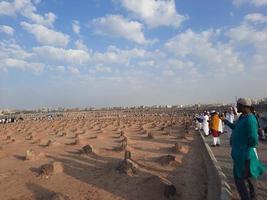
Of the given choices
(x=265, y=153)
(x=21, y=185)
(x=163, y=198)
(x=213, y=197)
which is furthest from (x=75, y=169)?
(x=265, y=153)

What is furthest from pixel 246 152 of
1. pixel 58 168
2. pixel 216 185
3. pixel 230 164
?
pixel 58 168

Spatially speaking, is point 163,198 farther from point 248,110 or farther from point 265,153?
point 265,153

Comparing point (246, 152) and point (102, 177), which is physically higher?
point (246, 152)

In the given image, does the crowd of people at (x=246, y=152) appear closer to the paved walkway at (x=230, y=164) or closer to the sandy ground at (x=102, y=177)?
the paved walkway at (x=230, y=164)

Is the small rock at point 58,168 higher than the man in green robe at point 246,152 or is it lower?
lower

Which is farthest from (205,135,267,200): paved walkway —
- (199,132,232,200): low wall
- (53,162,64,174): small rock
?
(53,162,64,174): small rock

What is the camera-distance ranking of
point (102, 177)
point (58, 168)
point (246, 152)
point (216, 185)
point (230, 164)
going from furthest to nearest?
point (230, 164) → point (58, 168) → point (102, 177) → point (216, 185) → point (246, 152)

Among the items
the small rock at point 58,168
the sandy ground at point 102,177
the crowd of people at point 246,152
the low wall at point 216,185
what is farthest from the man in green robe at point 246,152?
the small rock at point 58,168

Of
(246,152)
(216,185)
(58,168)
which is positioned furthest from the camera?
(58,168)

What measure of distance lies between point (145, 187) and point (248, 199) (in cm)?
377

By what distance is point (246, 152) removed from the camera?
684 centimetres

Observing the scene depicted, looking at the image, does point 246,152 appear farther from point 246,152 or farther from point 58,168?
point 58,168

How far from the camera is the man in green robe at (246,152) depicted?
22.2 feet

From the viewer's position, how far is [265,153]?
15688 millimetres
